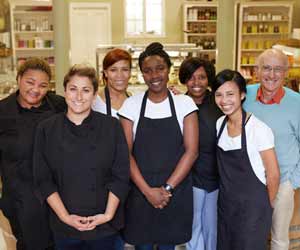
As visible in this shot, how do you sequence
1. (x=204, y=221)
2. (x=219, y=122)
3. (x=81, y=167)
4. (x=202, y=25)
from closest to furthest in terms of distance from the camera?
(x=81, y=167)
(x=219, y=122)
(x=204, y=221)
(x=202, y=25)

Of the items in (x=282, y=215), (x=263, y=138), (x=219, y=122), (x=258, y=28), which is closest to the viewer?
(x=263, y=138)

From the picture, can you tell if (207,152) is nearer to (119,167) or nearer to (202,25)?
(119,167)

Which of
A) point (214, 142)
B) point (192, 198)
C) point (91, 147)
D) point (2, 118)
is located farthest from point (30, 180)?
point (214, 142)

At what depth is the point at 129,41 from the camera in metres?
11.4

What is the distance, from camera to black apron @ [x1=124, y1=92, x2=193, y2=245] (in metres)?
→ 2.26

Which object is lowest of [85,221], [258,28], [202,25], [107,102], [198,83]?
[85,221]

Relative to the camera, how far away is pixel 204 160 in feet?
8.11

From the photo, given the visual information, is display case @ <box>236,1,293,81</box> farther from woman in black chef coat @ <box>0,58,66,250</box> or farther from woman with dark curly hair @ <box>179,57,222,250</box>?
woman in black chef coat @ <box>0,58,66,250</box>

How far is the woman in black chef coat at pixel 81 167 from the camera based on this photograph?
6.35ft

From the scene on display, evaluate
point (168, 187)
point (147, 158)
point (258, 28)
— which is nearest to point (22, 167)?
point (147, 158)

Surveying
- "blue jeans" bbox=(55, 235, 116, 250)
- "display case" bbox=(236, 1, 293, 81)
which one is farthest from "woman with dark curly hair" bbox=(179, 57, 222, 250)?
"display case" bbox=(236, 1, 293, 81)

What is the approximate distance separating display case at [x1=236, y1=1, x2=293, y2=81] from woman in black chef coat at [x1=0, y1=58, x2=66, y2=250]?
7791 mm

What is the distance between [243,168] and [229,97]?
0.40 metres

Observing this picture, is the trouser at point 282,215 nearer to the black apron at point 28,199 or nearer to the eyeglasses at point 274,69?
the eyeglasses at point 274,69
